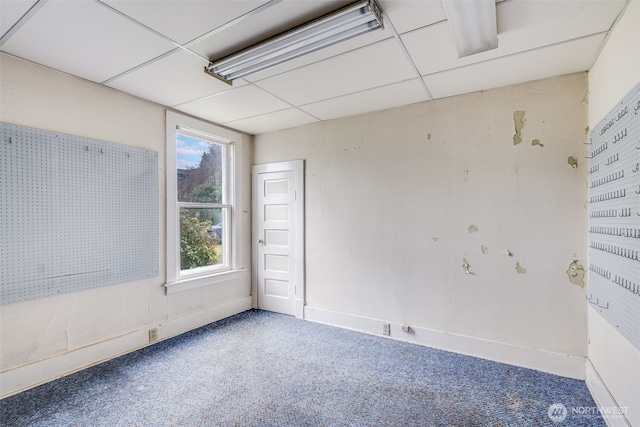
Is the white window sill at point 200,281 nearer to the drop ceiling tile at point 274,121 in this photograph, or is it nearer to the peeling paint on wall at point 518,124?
the drop ceiling tile at point 274,121

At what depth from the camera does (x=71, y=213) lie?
2447 millimetres

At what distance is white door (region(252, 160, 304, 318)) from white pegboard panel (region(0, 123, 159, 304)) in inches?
54.5

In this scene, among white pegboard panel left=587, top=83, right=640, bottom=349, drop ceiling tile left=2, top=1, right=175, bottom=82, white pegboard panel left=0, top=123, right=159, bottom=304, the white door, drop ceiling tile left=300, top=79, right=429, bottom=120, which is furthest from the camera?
the white door

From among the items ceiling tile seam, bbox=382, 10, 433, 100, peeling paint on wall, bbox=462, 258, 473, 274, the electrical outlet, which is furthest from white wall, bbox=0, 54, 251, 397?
peeling paint on wall, bbox=462, 258, 473, 274

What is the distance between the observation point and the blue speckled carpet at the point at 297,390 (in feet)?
6.28

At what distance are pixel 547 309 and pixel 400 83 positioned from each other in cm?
227

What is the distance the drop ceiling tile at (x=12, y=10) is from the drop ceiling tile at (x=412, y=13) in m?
1.94

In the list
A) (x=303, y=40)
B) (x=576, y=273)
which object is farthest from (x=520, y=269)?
(x=303, y=40)

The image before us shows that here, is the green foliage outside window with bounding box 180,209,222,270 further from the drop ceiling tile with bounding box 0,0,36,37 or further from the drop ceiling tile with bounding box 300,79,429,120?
the drop ceiling tile with bounding box 0,0,36,37

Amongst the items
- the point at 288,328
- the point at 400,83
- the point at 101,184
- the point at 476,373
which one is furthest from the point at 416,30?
the point at 288,328

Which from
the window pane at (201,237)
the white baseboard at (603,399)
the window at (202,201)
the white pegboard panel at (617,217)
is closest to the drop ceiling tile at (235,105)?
the window at (202,201)

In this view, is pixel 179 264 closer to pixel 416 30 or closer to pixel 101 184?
pixel 101 184

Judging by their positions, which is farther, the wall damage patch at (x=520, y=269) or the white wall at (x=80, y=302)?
the wall damage patch at (x=520, y=269)

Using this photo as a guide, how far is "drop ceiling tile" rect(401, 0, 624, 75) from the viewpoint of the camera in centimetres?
162
